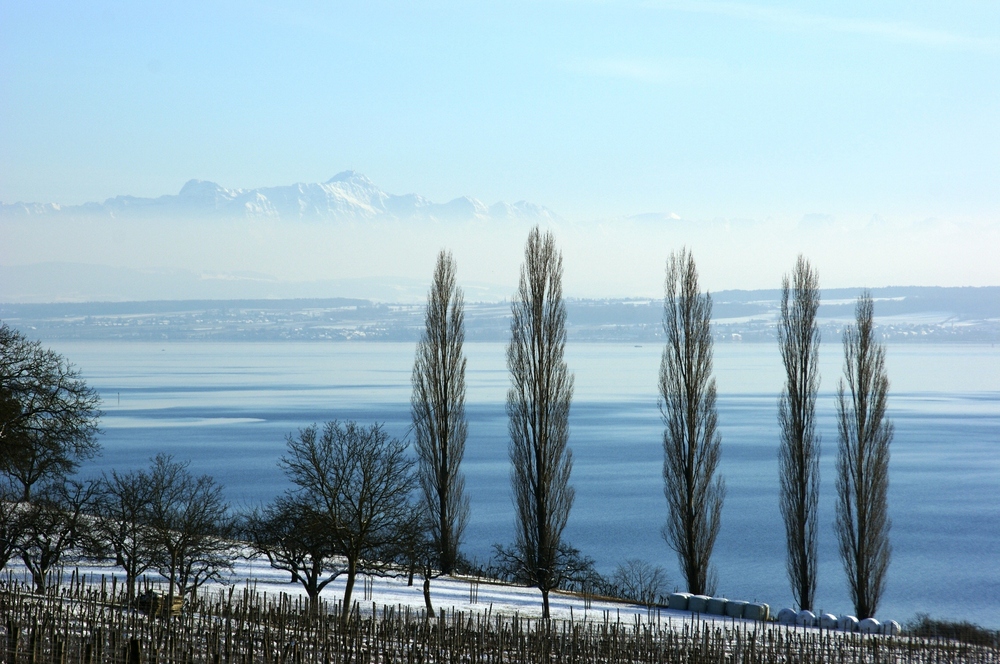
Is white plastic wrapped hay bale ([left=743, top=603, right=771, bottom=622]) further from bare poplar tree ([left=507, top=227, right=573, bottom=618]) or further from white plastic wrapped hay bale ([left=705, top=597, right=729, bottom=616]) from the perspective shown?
bare poplar tree ([left=507, top=227, right=573, bottom=618])

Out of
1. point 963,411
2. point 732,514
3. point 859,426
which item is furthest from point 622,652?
point 963,411

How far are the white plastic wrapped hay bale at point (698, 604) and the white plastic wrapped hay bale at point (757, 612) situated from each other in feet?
3.81

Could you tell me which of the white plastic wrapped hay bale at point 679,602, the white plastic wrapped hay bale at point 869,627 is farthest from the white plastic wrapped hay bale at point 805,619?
the white plastic wrapped hay bale at point 679,602

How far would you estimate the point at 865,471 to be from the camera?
103 feet

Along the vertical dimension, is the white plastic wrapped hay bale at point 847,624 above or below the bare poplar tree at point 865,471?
below

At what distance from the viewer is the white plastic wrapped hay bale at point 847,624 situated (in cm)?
2439

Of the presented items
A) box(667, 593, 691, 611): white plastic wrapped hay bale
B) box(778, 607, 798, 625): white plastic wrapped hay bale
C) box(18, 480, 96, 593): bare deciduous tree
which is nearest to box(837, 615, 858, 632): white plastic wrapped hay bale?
box(778, 607, 798, 625): white plastic wrapped hay bale

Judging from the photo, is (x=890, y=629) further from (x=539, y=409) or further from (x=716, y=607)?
(x=539, y=409)

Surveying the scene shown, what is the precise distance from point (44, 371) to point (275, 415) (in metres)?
90.3

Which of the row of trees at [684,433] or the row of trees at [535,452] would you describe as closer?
the row of trees at [535,452]

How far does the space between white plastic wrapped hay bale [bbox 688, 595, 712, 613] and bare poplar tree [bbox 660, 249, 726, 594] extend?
328cm

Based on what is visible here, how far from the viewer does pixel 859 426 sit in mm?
32094

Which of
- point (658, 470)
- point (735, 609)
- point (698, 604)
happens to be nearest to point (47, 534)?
point (698, 604)

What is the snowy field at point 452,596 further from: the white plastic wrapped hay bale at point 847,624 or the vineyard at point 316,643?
the vineyard at point 316,643
